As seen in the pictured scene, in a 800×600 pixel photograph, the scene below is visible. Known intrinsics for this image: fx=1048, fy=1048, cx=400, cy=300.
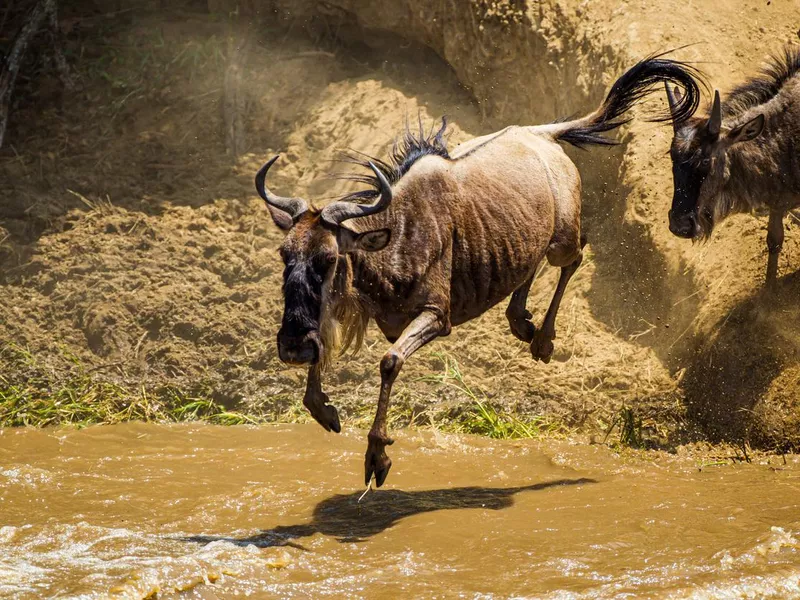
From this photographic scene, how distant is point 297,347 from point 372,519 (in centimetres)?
126

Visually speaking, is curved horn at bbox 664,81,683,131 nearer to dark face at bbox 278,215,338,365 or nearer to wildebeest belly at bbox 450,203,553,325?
wildebeest belly at bbox 450,203,553,325

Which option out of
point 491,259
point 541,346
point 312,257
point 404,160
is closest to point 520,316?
point 541,346

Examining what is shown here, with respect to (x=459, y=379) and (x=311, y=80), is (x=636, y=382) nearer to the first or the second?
(x=459, y=379)

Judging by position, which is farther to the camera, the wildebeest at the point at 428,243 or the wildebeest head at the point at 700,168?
the wildebeest head at the point at 700,168

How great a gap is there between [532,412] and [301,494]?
227 cm

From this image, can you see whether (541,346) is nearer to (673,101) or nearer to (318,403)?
(318,403)

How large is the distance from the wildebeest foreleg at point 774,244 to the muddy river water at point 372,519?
63.6 inches

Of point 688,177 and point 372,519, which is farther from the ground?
point 688,177

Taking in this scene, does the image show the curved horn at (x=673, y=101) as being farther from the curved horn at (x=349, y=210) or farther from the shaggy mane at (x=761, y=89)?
the curved horn at (x=349, y=210)

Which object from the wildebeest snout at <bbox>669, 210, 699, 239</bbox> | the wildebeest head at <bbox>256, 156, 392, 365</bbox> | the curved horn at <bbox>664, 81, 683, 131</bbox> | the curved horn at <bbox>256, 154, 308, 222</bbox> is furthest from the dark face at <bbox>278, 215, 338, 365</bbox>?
the curved horn at <bbox>664, 81, 683, 131</bbox>

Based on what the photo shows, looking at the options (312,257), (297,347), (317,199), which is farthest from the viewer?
(317,199)

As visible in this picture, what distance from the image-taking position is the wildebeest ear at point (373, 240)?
588cm

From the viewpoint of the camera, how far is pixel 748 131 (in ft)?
26.3

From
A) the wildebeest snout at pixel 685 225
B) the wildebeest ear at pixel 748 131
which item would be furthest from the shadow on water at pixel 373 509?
the wildebeest ear at pixel 748 131
